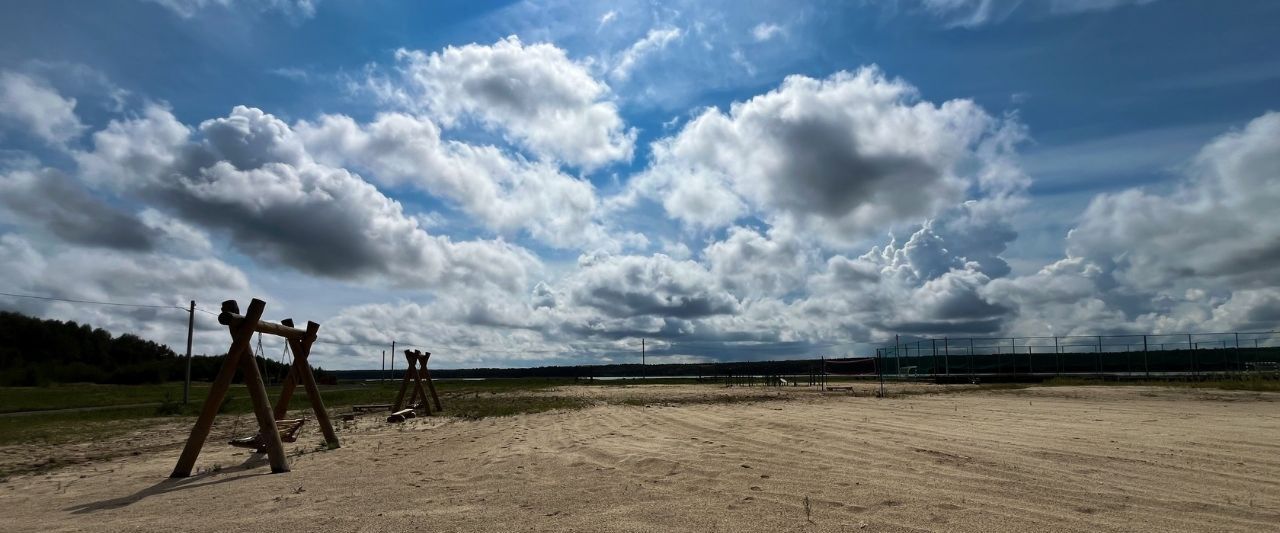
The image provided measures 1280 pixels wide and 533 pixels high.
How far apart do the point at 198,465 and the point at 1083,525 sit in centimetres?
984

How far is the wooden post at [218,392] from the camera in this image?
8.03 m

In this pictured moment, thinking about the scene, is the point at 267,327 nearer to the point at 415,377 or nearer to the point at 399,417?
the point at 399,417

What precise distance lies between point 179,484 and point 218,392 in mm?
1160

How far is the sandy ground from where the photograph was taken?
5102mm

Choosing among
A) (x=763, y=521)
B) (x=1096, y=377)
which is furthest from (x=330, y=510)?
(x=1096, y=377)

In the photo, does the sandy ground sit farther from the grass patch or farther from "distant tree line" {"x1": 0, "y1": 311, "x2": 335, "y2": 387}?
"distant tree line" {"x1": 0, "y1": 311, "x2": 335, "y2": 387}

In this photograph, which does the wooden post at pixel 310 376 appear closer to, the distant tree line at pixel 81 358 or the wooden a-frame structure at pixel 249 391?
the wooden a-frame structure at pixel 249 391

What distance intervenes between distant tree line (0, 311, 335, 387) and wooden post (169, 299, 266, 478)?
5206 centimetres

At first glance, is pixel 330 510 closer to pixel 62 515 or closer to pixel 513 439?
pixel 62 515

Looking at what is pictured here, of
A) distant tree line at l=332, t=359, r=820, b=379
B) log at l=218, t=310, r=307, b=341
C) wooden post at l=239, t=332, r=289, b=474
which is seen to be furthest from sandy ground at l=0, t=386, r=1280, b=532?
distant tree line at l=332, t=359, r=820, b=379

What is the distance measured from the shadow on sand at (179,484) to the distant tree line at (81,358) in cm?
5150

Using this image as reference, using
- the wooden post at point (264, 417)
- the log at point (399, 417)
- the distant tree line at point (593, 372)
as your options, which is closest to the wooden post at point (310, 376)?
the wooden post at point (264, 417)

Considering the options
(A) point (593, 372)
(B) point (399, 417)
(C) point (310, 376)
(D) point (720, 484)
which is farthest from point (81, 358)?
(D) point (720, 484)

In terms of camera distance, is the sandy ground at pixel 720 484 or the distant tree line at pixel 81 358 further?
the distant tree line at pixel 81 358
